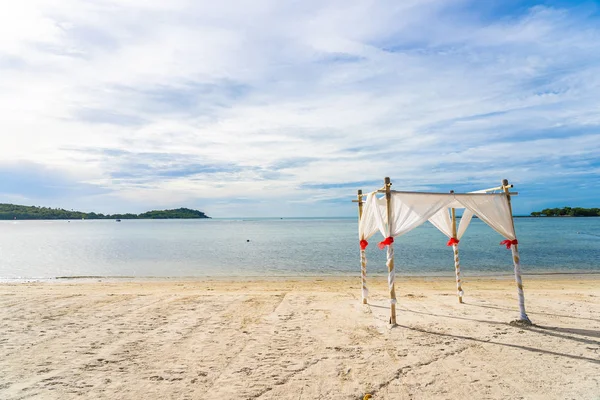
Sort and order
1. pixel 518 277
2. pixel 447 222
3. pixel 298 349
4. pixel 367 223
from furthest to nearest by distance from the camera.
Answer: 1. pixel 447 222
2. pixel 367 223
3. pixel 518 277
4. pixel 298 349

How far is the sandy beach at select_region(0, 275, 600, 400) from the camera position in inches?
203

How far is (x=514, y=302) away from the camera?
1047cm

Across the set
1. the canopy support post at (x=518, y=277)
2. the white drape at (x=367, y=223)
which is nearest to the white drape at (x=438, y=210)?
the canopy support post at (x=518, y=277)

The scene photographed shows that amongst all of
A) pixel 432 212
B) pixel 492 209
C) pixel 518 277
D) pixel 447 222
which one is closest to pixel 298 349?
pixel 432 212

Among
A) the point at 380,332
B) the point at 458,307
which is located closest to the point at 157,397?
the point at 380,332

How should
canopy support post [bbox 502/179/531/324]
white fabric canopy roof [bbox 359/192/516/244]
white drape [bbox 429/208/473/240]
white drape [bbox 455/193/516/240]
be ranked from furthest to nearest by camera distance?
white drape [bbox 429/208/473/240], white drape [bbox 455/193/516/240], white fabric canopy roof [bbox 359/192/516/244], canopy support post [bbox 502/179/531/324]

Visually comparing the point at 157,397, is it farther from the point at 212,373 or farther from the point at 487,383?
the point at 487,383

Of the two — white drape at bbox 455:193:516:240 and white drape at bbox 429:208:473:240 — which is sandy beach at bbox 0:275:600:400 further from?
white drape at bbox 455:193:516:240

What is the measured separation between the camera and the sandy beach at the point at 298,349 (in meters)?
5.17

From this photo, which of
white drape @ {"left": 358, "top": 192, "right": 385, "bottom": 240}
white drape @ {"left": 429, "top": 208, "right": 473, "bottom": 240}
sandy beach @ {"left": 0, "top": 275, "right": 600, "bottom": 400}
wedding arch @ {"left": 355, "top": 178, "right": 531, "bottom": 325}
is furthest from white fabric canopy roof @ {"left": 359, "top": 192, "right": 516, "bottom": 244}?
sandy beach @ {"left": 0, "top": 275, "right": 600, "bottom": 400}

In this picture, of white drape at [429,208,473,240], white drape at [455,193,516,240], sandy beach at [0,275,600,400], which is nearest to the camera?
sandy beach at [0,275,600,400]

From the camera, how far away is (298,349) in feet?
21.9

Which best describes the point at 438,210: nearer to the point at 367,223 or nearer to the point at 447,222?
the point at 367,223

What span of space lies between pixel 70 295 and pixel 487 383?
12748 millimetres
